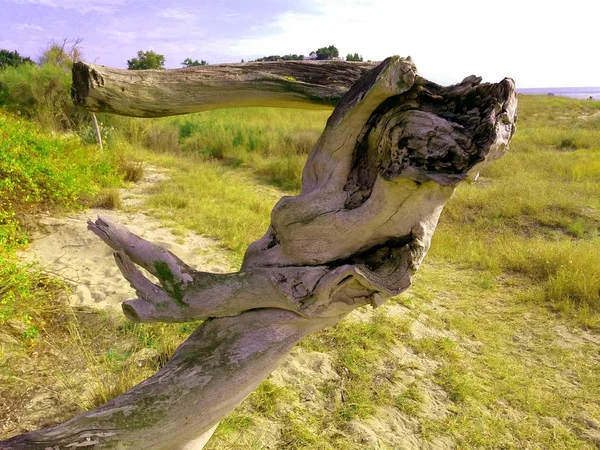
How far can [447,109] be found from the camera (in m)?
1.83

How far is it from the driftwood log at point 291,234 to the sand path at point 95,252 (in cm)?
235

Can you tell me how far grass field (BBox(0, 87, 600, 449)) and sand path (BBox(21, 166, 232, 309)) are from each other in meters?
0.29

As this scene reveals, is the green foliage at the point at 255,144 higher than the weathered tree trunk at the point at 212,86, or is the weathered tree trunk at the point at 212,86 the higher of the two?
the weathered tree trunk at the point at 212,86

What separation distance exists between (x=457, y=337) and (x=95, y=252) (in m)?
A: 3.96

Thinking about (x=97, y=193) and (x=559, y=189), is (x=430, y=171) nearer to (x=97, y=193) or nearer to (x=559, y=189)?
(x=97, y=193)

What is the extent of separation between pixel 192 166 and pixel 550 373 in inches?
298

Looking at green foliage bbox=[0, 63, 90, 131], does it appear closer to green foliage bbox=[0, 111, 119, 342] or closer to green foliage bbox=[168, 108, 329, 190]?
green foliage bbox=[168, 108, 329, 190]

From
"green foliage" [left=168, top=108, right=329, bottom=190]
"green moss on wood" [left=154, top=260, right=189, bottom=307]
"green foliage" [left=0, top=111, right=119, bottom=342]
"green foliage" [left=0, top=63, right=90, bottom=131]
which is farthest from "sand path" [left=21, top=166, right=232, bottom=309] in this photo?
"green foliage" [left=0, top=63, right=90, bottom=131]

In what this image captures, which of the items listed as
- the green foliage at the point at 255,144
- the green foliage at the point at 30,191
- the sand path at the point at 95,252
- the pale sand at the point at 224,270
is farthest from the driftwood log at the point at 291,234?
the green foliage at the point at 255,144

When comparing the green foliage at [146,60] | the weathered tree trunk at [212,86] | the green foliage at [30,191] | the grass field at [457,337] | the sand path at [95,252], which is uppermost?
the green foliage at [146,60]

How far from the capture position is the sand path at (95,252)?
4305 mm

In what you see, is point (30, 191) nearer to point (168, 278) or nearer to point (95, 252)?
point (95, 252)

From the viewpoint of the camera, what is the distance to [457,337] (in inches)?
180

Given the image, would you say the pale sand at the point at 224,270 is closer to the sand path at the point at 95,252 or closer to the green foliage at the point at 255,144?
the sand path at the point at 95,252
